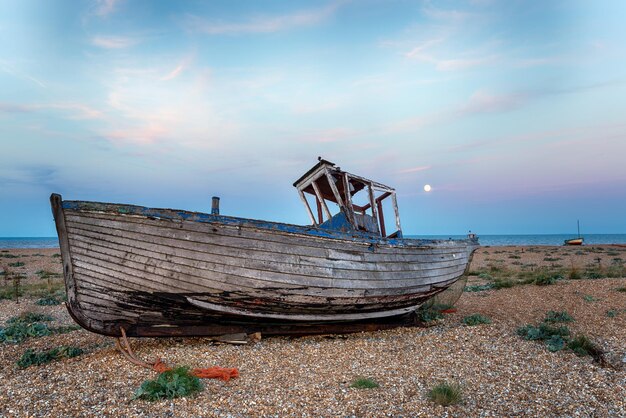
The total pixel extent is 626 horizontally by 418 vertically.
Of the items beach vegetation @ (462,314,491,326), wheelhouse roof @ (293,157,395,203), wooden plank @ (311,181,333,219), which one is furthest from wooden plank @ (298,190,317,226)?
beach vegetation @ (462,314,491,326)

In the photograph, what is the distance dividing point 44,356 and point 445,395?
6585 millimetres

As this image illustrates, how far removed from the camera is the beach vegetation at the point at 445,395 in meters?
5.26

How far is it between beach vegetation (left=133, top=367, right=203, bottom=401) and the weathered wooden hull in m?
1.54

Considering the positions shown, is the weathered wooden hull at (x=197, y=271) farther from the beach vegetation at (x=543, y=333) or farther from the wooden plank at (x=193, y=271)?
the beach vegetation at (x=543, y=333)

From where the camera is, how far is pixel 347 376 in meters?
6.40

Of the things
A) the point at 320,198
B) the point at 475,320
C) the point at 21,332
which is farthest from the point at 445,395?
the point at 21,332

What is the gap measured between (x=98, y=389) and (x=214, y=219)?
2.96 metres

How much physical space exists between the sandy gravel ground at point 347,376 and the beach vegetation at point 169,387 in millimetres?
151

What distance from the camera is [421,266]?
950 centimetres

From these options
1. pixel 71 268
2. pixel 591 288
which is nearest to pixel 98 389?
pixel 71 268

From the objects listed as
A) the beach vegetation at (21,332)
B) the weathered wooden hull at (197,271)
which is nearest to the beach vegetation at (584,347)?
the weathered wooden hull at (197,271)

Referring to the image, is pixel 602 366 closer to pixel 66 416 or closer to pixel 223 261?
pixel 223 261

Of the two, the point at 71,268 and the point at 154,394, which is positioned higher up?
the point at 71,268

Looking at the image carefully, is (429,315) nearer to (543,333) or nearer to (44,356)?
(543,333)
